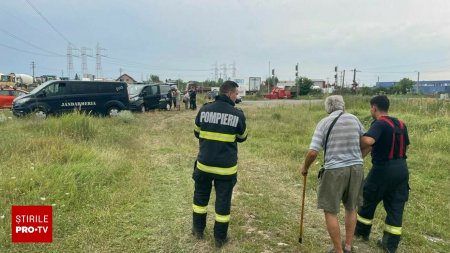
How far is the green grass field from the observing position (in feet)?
13.9

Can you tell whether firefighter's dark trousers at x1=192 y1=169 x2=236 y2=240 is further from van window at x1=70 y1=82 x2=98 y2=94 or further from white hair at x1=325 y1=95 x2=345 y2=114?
van window at x1=70 y1=82 x2=98 y2=94

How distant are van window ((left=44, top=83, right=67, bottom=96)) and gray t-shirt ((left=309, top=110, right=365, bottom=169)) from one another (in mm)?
14050

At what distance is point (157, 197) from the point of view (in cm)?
570

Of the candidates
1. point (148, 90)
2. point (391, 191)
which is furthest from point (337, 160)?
point (148, 90)

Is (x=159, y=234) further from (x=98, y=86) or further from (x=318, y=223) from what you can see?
(x=98, y=86)

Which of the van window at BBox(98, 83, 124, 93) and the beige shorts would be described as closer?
the beige shorts

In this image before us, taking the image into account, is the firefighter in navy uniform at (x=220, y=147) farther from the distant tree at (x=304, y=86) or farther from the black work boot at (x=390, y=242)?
the distant tree at (x=304, y=86)


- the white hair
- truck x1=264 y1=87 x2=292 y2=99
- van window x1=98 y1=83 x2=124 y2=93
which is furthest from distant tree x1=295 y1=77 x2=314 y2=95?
the white hair

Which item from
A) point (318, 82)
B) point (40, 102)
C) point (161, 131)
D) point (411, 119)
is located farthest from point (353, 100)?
point (318, 82)

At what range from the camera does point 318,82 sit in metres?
79.8

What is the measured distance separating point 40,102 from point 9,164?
9.49 m

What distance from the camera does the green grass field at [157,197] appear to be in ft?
13.9

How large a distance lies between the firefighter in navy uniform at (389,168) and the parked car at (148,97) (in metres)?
17.6

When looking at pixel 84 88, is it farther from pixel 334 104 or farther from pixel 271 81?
pixel 271 81
